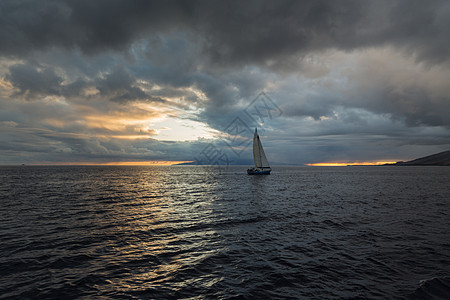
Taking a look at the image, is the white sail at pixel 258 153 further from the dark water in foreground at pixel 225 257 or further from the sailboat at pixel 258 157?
the dark water in foreground at pixel 225 257

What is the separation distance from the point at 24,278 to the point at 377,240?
24857 mm

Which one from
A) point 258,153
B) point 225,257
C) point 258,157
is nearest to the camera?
point 225,257

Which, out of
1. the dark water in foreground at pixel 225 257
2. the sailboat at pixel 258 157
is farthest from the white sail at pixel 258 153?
the dark water in foreground at pixel 225 257

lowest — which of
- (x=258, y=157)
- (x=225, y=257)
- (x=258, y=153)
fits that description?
(x=225, y=257)

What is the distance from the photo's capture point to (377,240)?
18172mm

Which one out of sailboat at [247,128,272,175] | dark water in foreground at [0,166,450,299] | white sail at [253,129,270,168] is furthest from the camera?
sailboat at [247,128,272,175]

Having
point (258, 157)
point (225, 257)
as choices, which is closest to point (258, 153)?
point (258, 157)

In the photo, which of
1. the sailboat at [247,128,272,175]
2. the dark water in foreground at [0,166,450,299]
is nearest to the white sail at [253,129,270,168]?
the sailboat at [247,128,272,175]

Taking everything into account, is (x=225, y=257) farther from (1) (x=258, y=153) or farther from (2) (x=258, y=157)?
(2) (x=258, y=157)

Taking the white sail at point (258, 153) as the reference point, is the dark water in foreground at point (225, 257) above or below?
below

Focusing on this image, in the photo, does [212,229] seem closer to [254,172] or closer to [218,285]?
[218,285]

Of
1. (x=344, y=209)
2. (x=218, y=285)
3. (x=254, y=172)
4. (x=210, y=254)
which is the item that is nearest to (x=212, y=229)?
(x=210, y=254)

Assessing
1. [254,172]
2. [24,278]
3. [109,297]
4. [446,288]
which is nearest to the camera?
[109,297]

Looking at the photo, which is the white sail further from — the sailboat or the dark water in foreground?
the dark water in foreground
